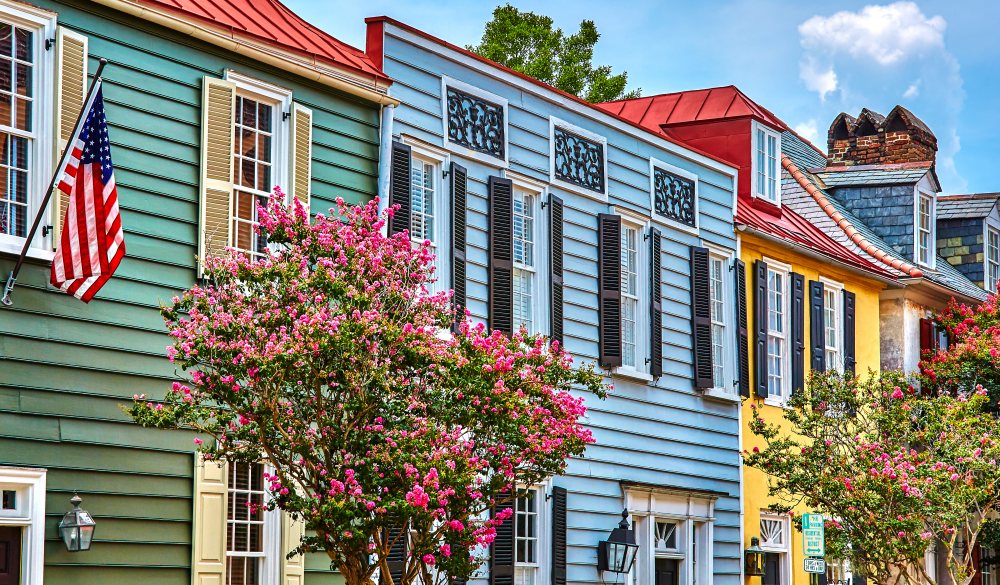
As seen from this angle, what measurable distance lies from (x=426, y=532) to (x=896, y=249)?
19131 millimetres

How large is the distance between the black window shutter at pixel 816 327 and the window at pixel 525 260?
25.7 ft

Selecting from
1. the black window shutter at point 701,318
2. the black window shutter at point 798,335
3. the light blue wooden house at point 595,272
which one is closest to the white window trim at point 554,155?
the light blue wooden house at point 595,272

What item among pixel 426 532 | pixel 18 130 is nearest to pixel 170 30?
pixel 18 130

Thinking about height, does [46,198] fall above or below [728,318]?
below

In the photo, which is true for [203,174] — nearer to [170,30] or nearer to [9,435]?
[170,30]

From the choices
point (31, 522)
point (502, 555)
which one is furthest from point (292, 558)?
point (502, 555)

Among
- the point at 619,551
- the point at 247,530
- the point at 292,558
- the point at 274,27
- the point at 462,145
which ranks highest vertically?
the point at 274,27

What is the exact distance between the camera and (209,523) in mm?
13977

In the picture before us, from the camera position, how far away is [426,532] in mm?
12547

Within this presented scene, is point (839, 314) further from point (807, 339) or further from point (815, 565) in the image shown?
point (815, 565)

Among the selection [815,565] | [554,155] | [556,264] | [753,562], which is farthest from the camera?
[753,562]

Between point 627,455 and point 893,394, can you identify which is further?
point 893,394

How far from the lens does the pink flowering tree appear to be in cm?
2045

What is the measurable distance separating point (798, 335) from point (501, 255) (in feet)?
27.0
